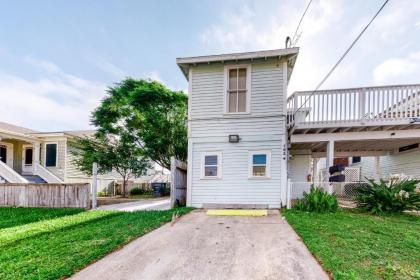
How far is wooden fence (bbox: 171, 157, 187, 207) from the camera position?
775 cm

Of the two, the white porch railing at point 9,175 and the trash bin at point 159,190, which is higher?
the white porch railing at point 9,175

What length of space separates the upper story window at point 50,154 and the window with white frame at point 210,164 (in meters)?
11.8

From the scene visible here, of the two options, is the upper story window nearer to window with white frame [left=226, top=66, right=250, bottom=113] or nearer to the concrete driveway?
window with white frame [left=226, top=66, right=250, bottom=113]

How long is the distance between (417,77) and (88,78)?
17.9 m

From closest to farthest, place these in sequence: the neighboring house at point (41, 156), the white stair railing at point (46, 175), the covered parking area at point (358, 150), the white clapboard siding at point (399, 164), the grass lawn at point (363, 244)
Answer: the grass lawn at point (363, 244), the covered parking area at point (358, 150), the white clapboard siding at point (399, 164), the white stair railing at point (46, 175), the neighboring house at point (41, 156)

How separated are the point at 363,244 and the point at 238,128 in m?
4.91

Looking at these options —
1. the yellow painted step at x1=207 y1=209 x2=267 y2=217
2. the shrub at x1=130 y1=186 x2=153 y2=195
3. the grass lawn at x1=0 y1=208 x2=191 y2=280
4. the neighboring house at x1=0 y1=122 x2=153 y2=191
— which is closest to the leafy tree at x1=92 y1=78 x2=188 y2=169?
the neighboring house at x1=0 y1=122 x2=153 y2=191

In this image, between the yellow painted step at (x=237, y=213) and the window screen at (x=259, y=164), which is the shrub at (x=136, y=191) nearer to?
the yellow painted step at (x=237, y=213)

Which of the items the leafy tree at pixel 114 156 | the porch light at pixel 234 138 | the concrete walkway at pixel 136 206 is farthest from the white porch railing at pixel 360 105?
the leafy tree at pixel 114 156

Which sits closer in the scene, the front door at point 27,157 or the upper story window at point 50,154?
the upper story window at point 50,154

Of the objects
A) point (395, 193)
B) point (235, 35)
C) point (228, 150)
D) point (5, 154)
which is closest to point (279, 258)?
point (228, 150)

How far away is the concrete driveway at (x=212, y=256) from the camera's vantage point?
9.45ft

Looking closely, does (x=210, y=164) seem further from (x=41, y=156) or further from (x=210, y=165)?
(x=41, y=156)

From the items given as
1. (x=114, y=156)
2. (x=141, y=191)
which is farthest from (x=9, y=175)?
(x=141, y=191)
